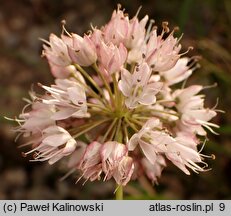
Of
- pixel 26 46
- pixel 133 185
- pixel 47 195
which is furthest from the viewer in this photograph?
pixel 26 46

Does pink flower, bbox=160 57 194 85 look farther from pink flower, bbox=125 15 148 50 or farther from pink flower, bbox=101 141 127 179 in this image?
pink flower, bbox=101 141 127 179

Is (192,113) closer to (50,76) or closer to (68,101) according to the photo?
(68,101)

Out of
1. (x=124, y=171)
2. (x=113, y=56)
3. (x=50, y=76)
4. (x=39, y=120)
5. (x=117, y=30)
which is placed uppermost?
(x=50, y=76)

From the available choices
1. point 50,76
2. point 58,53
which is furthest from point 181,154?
point 50,76

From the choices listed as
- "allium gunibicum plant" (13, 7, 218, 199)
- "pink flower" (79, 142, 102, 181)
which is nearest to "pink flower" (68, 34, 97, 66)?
"allium gunibicum plant" (13, 7, 218, 199)

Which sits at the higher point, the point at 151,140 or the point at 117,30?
the point at 117,30

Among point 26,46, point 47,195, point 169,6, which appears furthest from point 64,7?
point 47,195

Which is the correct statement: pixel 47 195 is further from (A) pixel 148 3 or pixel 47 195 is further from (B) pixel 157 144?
(B) pixel 157 144
